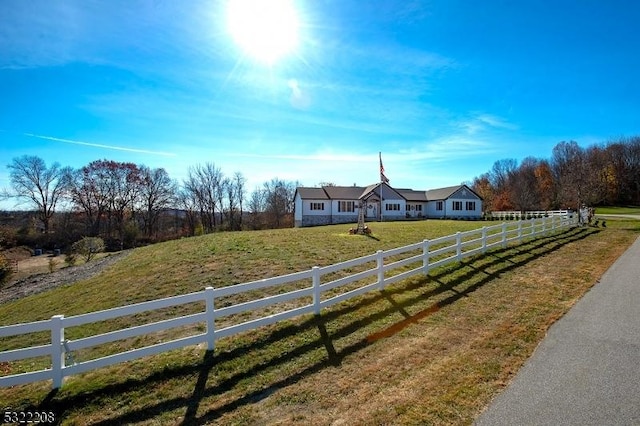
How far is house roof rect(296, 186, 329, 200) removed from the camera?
42.4 m

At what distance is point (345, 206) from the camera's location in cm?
4362

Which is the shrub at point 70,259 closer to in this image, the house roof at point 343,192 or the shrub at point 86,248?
the shrub at point 86,248

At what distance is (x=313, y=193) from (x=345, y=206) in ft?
14.6

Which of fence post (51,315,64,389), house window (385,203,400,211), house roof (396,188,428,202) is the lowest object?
fence post (51,315,64,389)

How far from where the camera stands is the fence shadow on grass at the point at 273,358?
4492mm

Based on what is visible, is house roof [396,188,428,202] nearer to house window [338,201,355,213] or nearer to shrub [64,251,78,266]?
house window [338,201,355,213]

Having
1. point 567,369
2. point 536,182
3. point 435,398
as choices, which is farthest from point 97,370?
point 536,182

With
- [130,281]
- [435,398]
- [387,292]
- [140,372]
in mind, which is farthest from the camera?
[130,281]

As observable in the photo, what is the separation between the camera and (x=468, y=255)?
12906 millimetres

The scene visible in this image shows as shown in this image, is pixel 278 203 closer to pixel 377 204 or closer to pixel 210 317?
pixel 377 204

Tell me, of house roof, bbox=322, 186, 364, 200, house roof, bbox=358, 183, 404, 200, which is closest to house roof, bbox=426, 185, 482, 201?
house roof, bbox=358, 183, 404, 200

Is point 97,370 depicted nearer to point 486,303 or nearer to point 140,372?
point 140,372

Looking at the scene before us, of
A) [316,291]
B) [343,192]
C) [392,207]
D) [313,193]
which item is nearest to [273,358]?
[316,291]

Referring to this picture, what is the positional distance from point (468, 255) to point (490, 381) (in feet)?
29.2
